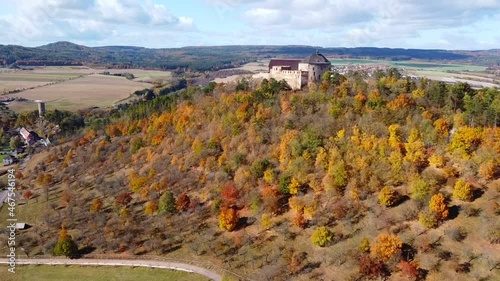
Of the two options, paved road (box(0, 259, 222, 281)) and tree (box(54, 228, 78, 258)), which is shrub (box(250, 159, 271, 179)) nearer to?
paved road (box(0, 259, 222, 281))

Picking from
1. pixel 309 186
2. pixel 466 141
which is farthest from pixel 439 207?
A: pixel 309 186

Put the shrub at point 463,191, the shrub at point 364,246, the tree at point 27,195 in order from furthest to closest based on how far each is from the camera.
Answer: the tree at point 27,195 → the shrub at point 463,191 → the shrub at point 364,246

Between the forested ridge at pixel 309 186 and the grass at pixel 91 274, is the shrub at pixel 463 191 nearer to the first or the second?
the forested ridge at pixel 309 186

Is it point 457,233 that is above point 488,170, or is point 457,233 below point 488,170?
below

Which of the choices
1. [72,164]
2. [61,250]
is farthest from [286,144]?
[72,164]

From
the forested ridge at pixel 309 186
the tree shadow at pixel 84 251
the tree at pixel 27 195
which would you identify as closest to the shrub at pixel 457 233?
the forested ridge at pixel 309 186

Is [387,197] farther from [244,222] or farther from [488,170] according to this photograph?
[244,222]
